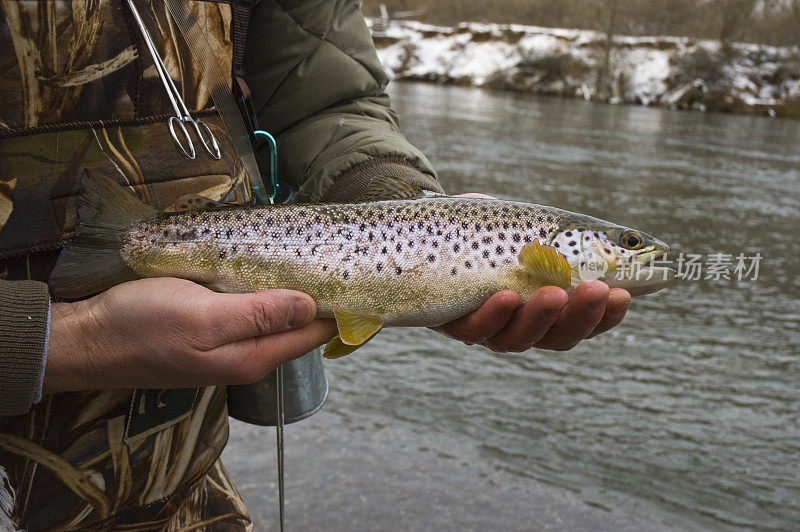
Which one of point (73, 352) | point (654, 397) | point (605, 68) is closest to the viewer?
point (73, 352)

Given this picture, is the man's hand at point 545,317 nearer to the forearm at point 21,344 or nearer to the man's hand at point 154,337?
the man's hand at point 154,337

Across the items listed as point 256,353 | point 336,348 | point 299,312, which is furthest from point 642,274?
point 256,353

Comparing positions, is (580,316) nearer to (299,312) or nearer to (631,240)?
(631,240)

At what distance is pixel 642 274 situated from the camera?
228 cm

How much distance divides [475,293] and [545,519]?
194cm

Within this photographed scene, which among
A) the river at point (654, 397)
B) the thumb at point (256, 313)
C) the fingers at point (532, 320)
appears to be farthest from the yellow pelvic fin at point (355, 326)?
the river at point (654, 397)

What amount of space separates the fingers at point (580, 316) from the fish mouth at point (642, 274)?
7.3 inches

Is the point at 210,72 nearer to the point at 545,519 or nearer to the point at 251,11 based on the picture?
the point at 251,11

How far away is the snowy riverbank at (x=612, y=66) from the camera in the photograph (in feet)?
115

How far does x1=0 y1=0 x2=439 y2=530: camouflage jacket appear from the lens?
1.63m

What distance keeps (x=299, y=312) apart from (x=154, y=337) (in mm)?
328

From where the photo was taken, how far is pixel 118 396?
1.84 meters

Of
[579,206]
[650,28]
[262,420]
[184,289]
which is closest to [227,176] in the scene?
[184,289]

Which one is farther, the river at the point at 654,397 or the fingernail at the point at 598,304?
the river at the point at 654,397
